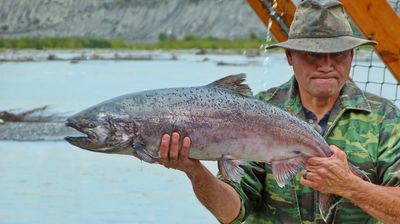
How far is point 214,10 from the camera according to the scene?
109 meters

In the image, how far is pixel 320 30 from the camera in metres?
5.98

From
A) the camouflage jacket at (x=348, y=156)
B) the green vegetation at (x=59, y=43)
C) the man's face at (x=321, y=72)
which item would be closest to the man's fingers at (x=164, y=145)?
the camouflage jacket at (x=348, y=156)

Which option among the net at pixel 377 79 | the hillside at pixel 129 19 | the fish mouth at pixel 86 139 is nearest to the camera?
the fish mouth at pixel 86 139

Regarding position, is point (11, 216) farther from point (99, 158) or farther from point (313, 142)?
point (313, 142)

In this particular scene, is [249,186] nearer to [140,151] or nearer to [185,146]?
[185,146]

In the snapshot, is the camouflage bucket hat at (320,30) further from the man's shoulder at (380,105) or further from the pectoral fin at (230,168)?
the pectoral fin at (230,168)

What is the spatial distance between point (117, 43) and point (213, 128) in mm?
92647

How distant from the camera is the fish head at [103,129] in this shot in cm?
520

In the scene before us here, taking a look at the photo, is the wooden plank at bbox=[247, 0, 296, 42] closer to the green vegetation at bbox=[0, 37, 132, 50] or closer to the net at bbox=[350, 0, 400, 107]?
the net at bbox=[350, 0, 400, 107]

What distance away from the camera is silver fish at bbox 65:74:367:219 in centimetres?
523

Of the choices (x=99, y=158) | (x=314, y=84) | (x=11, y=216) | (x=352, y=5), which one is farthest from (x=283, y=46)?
(x=99, y=158)

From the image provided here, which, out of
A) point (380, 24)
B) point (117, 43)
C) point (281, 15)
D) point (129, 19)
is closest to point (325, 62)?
point (380, 24)

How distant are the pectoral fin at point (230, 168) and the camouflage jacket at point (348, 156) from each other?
361 millimetres

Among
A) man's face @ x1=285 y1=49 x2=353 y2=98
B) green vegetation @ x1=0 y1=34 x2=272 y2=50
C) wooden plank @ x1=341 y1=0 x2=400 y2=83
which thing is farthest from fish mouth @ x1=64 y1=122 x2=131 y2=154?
green vegetation @ x1=0 y1=34 x2=272 y2=50
